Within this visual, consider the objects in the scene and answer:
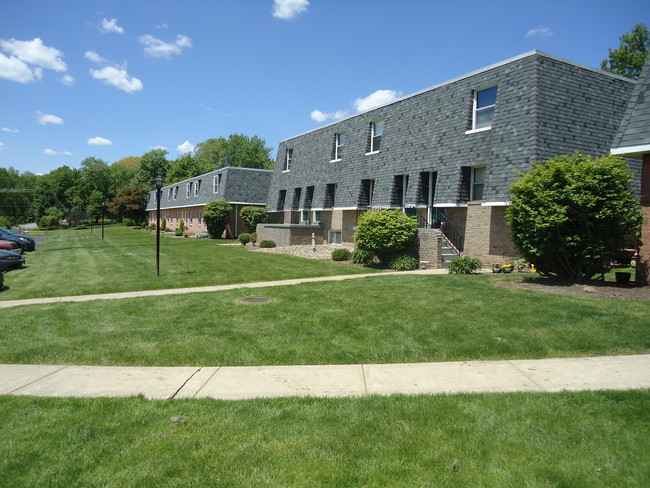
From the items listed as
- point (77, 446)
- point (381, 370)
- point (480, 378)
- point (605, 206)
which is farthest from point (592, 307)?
point (77, 446)

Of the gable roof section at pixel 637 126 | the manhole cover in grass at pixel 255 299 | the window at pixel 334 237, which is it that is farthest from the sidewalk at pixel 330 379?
the window at pixel 334 237

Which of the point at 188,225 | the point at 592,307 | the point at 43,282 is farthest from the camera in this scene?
the point at 188,225

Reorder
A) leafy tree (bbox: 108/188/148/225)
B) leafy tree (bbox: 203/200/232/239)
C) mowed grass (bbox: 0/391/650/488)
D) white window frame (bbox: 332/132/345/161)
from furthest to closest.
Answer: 1. leafy tree (bbox: 108/188/148/225)
2. leafy tree (bbox: 203/200/232/239)
3. white window frame (bbox: 332/132/345/161)
4. mowed grass (bbox: 0/391/650/488)

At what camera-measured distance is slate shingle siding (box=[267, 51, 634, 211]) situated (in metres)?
14.6

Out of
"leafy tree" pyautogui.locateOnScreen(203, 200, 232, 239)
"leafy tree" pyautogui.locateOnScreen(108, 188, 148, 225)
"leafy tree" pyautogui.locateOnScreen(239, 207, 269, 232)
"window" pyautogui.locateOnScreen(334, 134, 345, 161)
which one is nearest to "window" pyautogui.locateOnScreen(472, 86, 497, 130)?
"window" pyautogui.locateOnScreen(334, 134, 345, 161)

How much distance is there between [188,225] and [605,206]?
146ft

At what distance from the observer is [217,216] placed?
35500 mm

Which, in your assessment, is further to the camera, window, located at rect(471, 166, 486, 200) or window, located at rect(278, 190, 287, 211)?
window, located at rect(278, 190, 287, 211)

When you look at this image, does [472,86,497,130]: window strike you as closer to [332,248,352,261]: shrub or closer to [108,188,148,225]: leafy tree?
[332,248,352,261]: shrub

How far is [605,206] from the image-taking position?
9445mm

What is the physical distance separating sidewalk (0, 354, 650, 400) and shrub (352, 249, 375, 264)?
37.5 feet

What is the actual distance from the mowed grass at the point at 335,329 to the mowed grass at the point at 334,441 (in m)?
1.60

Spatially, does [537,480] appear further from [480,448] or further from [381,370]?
[381,370]

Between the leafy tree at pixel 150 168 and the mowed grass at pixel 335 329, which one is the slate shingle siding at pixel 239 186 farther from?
the leafy tree at pixel 150 168
